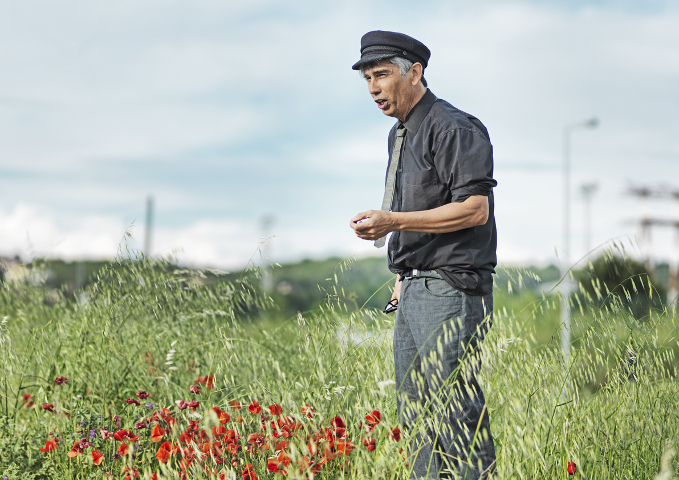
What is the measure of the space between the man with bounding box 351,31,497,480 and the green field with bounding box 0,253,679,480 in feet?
0.44

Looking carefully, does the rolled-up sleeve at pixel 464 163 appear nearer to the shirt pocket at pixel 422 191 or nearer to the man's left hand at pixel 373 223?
the shirt pocket at pixel 422 191

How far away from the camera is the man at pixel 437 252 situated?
7.36 feet

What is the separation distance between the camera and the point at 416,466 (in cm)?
248

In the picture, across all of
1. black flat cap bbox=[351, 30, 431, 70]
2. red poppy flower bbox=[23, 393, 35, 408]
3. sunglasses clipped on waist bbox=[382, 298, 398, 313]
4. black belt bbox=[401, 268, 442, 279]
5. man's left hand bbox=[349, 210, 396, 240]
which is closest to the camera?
man's left hand bbox=[349, 210, 396, 240]

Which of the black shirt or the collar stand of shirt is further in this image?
the collar stand of shirt

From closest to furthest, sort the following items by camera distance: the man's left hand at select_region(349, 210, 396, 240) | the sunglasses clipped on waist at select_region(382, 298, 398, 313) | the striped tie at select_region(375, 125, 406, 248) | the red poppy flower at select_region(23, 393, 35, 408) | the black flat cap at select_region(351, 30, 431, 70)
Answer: the man's left hand at select_region(349, 210, 396, 240) → the black flat cap at select_region(351, 30, 431, 70) → the striped tie at select_region(375, 125, 406, 248) → the sunglasses clipped on waist at select_region(382, 298, 398, 313) → the red poppy flower at select_region(23, 393, 35, 408)

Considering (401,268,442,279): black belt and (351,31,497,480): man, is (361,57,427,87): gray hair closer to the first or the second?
(351,31,497,480): man

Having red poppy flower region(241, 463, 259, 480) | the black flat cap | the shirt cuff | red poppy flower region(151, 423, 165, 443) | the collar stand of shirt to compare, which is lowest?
red poppy flower region(241, 463, 259, 480)

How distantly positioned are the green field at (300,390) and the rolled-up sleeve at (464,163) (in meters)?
0.50

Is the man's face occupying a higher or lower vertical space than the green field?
higher

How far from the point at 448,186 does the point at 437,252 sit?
0.83 ft

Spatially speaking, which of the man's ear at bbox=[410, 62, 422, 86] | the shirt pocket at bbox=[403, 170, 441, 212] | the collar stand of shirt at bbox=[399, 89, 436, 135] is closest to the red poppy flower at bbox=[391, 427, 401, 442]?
the shirt pocket at bbox=[403, 170, 441, 212]

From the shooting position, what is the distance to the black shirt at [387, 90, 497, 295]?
2275 millimetres

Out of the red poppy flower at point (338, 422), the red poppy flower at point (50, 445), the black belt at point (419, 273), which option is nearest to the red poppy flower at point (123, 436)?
the red poppy flower at point (50, 445)
